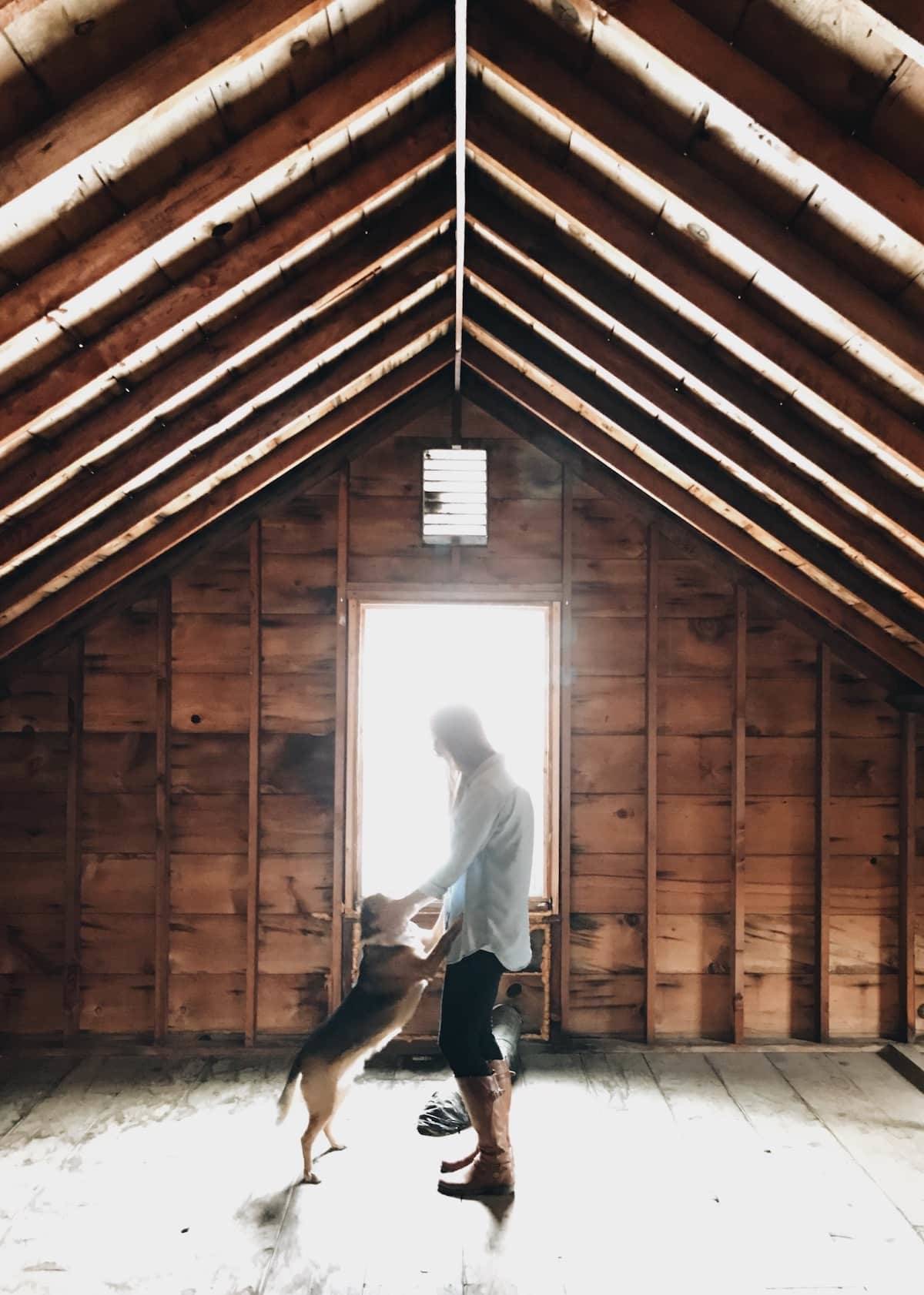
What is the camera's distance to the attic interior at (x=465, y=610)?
5.61 feet

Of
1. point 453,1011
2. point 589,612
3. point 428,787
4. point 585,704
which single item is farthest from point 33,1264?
point 589,612

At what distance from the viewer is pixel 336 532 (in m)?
3.88

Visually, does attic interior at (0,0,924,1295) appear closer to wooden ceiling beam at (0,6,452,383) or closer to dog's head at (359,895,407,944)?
wooden ceiling beam at (0,6,452,383)

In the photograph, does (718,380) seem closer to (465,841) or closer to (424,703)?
(465,841)

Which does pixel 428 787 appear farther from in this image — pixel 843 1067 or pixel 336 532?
pixel 843 1067

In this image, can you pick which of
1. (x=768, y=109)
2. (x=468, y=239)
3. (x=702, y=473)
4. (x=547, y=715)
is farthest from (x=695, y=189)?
(x=547, y=715)

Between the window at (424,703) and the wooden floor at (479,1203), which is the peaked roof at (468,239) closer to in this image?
the window at (424,703)

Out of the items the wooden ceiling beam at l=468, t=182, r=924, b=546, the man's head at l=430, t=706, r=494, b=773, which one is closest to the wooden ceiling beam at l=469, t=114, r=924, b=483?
the wooden ceiling beam at l=468, t=182, r=924, b=546

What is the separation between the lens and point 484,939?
2.62 m

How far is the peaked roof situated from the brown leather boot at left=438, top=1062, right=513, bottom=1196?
6.76ft

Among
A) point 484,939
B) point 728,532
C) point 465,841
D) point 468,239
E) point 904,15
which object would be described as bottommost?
point 484,939

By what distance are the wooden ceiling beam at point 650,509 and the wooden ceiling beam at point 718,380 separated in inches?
52.9

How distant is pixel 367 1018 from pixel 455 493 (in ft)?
6.95

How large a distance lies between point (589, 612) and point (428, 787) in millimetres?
1099
